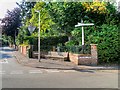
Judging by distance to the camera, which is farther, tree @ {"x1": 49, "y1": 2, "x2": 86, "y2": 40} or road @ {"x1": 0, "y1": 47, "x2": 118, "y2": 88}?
tree @ {"x1": 49, "y1": 2, "x2": 86, "y2": 40}

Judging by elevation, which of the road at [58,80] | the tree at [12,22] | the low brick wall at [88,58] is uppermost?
the tree at [12,22]

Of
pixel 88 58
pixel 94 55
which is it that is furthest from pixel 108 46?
pixel 88 58

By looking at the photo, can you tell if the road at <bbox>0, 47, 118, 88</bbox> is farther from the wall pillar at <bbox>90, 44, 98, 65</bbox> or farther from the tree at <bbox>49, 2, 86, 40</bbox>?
the tree at <bbox>49, 2, 86, 40</bbox>

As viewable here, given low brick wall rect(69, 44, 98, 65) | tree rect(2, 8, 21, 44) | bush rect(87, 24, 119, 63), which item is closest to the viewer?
low brick wall rect(69, 44, 98, 65)

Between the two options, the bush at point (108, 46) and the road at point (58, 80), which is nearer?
the road at point (58, 80)

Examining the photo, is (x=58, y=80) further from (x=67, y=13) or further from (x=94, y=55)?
(x=67, y=13)

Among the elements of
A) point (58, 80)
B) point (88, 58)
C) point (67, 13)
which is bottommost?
point (58, 80)

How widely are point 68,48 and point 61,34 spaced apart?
973cm

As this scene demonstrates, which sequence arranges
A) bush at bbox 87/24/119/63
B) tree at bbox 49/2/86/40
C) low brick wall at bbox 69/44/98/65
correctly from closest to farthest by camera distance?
low brick wall at bbox 69/44/98/65 < bush at bbox 87/24/119/63 < tree at bbox 49/2/86/40

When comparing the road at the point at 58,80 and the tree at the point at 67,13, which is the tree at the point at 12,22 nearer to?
the tree at the point at 67,13

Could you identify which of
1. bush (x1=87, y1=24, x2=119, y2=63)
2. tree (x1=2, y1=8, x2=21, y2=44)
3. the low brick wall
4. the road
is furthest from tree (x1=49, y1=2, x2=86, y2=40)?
tree (x1=2, y1=8, x2=21, y2=44)

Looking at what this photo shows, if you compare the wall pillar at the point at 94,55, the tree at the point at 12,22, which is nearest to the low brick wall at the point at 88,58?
the wall pillar at the point at 94,55

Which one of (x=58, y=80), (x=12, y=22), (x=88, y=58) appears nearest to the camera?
(x=58, y=80)

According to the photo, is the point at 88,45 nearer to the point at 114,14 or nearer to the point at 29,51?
the point at 114,14
